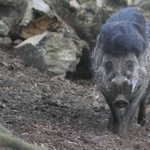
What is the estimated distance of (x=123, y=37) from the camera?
4.11m

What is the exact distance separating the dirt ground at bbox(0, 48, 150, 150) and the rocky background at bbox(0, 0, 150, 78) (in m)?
0.38

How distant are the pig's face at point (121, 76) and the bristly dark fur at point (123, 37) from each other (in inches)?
4.7

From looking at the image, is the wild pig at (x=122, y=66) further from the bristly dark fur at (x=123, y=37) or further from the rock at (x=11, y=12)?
the rock at (x=11, y=12)

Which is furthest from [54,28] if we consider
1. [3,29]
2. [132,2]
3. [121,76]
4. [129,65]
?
[121,76]

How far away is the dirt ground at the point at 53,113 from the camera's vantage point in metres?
3.42

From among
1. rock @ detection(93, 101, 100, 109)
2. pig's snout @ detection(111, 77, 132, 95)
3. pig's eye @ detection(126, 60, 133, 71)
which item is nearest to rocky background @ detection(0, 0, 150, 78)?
rock @ detection(93, 101, 100, 109)

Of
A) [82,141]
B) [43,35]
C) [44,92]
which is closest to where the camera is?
[82,141]

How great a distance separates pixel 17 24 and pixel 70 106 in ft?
10.9

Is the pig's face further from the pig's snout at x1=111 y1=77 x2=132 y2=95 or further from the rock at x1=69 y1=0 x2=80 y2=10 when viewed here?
the rock at x1=69 y1=0 x2=80 y2=10

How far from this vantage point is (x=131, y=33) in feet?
14.1

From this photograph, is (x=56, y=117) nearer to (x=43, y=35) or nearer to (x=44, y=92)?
(x=44, y=92)

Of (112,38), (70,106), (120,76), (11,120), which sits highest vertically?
(112,38)

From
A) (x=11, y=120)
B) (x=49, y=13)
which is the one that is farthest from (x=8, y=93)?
(x=49, y=13)

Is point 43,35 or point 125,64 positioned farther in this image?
point 43,35
